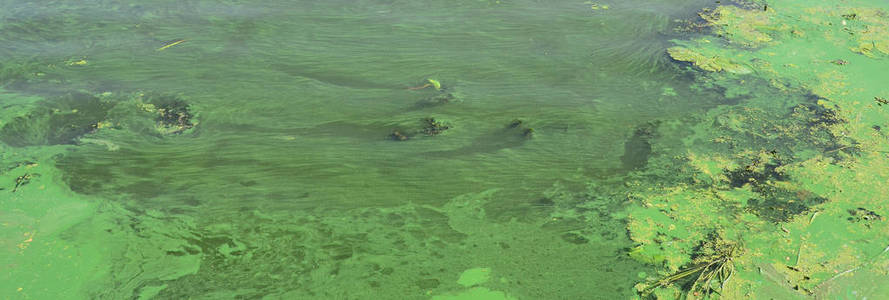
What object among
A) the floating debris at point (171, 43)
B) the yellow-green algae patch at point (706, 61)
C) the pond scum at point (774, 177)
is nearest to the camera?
the pond scum at point (774, 177)

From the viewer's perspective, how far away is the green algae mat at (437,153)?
2.57 metres

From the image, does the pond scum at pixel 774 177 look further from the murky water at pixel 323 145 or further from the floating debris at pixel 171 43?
the floating debris at pixel 171 43

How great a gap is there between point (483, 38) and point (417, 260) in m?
2.88

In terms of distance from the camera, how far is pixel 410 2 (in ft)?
18.7

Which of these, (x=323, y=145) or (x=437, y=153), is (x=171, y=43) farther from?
(x=437, y=153)

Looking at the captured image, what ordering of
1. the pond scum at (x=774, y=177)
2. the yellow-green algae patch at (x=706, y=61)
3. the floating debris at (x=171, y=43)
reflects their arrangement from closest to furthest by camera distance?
the pond scum at (x=774, y=177) → the yellow-green algae patch at (x=706, y=61) → the floating debris at (x=171, y=43)

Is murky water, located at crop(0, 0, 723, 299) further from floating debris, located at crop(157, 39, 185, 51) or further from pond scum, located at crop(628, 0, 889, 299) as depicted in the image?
pond scum, located at crop(628, 0, 889, 299)

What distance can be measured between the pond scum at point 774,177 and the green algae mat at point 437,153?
0.01 metres

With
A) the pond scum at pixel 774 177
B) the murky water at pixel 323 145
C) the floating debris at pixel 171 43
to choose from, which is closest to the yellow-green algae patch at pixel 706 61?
the pond scum at pixel 774 177

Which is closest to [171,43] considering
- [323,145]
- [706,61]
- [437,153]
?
[323,145]

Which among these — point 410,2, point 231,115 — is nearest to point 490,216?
point 231,115

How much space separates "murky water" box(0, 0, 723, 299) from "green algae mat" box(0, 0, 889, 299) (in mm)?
17

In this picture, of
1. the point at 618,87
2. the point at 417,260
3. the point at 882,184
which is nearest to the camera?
the point at 417,260

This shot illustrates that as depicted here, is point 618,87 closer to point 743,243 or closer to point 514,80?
point 514,80
